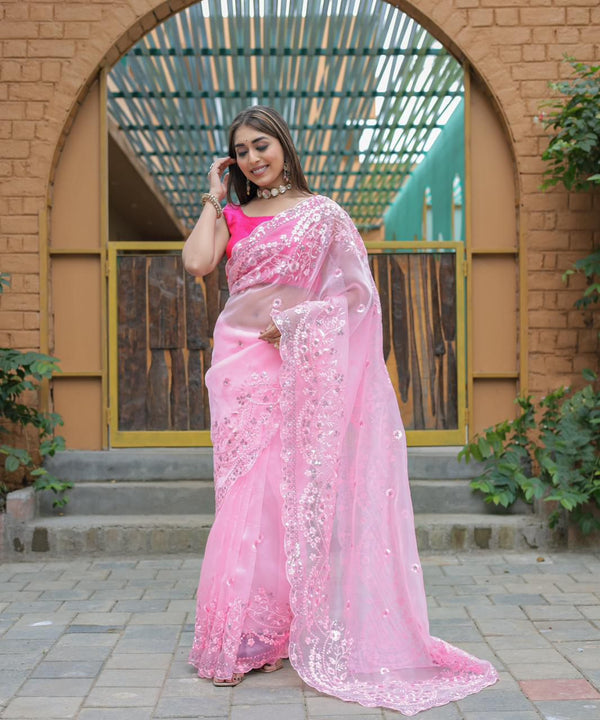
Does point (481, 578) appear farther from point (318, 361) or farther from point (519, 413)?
point (318, 361)

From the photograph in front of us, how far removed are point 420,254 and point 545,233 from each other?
0.72 m

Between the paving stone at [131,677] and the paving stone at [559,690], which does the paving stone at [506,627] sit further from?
the paving stone at [131,677]

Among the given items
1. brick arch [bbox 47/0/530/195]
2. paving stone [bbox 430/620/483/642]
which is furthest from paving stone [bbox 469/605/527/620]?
brick arch [bbox 47/0/530/195]

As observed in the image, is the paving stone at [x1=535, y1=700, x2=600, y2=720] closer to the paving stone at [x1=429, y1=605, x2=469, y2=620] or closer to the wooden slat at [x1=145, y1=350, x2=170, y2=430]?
the paving stone at [x1=429, y1=605, x2=469, y2=620]

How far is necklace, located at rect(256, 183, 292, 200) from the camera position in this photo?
10.3 feet

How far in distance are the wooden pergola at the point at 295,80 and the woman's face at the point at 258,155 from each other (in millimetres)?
3318

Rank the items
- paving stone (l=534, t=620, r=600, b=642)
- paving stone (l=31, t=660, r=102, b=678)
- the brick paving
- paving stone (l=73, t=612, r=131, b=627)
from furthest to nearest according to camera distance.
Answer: paving stone (l=73, t=612, r=131, b=627) < paving stone (l=534, t=620, r=600, b=642) < paving stone (l=31, t=660, r=102, b=678) < the brick paving

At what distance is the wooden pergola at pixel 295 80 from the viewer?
20.7ft

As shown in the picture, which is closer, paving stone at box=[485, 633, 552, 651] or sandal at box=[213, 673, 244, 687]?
sandal at box=[213, 673, 244, 687]

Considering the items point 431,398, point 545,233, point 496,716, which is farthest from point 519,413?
point 496,716

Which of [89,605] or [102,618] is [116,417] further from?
[102,618]

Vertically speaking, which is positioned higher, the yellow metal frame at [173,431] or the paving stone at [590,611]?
the yellow metal frame at [173,431]

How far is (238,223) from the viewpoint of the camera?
311 centimetres

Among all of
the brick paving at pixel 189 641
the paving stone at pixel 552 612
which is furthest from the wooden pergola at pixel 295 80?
the paving stone at pixel 552 612
